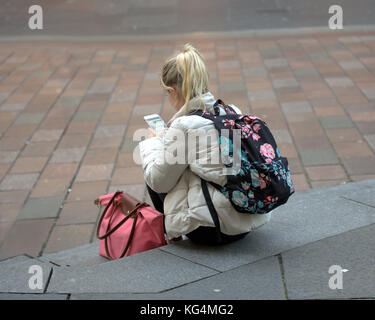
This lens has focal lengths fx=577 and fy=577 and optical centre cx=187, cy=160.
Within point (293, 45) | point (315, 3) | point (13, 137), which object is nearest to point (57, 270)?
point (13, 137)

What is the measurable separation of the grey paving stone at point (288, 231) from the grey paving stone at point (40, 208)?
1.83m

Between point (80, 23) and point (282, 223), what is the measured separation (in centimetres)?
908

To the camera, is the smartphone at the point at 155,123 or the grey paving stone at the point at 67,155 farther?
the grey paving stone at the point at 67,155

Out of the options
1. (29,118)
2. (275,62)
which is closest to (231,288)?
(29,118)

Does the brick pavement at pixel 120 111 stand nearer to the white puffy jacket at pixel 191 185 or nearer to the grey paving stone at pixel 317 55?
the grey paving stone at pixel 317 55

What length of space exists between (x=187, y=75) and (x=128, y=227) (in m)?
0.96

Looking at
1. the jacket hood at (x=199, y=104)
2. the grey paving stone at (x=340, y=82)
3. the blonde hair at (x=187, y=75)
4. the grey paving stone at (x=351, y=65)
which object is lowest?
the grey paving stone at (x=340, y=82)

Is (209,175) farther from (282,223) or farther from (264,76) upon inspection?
(264,76)

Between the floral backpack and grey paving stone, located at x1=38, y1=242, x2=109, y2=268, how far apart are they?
3.77ft

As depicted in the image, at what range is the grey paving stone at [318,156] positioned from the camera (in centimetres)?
520

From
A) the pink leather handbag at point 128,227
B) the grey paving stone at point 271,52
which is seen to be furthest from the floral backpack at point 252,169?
the grey paving stone at point 271,52

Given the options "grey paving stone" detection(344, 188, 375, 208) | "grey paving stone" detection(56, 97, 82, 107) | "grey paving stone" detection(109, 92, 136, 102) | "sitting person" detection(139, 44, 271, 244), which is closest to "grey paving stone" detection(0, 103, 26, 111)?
"grey paving stone" detection(56, 97, 82, 107)

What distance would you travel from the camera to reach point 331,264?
278cm
